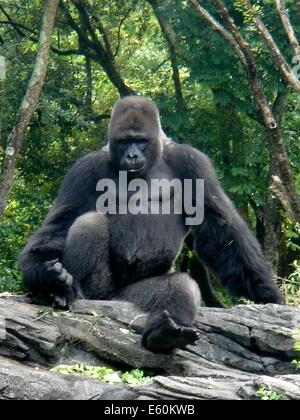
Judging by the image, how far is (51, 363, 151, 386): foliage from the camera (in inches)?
213

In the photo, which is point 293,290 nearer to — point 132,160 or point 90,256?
point 132,160

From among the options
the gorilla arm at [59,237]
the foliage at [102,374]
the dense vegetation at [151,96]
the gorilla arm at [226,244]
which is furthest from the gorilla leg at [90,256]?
the dense vegetation at [151,96]

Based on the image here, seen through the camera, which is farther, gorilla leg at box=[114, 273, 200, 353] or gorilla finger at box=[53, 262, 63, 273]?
gorilla finger at box=[53, 262, 63, 273]

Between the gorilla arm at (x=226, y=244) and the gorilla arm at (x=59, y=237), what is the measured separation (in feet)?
2.33

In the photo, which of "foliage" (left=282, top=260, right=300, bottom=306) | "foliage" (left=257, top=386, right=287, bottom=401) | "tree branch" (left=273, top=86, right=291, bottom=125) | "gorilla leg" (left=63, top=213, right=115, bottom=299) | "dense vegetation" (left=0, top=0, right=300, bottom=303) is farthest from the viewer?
"tree branch" (left=273, top=86, right=291, bottom=125)

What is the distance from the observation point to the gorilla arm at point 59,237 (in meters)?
6.27

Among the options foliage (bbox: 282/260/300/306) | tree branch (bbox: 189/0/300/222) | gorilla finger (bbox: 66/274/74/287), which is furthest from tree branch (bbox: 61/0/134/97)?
gorilla finger (bbox: 66/274/74/287)

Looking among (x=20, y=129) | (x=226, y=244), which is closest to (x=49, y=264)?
(x=226, y=244)

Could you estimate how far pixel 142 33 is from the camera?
1358cm

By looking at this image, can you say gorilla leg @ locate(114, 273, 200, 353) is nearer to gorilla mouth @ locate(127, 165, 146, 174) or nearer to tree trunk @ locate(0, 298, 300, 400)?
tree trunk @ locate(0, 298, 300, 400)

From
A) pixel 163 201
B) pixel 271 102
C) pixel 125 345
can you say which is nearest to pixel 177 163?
pixel 163 201

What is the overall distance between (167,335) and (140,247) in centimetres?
103
